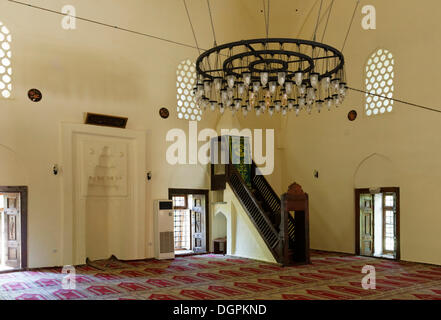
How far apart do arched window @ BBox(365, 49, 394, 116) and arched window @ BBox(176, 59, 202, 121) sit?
12.7 ft

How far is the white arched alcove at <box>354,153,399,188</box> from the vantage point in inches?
369

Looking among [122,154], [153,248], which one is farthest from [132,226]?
[122,154]

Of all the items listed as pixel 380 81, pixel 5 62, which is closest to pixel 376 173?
pixel 380 81

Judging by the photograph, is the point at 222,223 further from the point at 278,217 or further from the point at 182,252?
the point at 278,217

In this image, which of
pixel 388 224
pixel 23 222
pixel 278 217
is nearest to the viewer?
pixel 23 222

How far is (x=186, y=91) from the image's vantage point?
34.6 ft

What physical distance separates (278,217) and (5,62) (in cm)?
621

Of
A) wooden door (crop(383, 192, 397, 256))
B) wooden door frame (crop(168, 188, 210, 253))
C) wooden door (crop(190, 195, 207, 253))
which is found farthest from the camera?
wooden door (crop(190, 195, 207, 253))

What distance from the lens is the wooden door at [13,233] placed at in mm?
8102

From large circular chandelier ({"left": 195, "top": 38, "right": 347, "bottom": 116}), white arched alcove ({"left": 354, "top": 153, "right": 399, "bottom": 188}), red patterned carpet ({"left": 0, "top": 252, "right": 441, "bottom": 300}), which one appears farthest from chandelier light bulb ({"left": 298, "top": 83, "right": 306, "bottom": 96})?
white arched alcove ({"left": 354, "top": 153, "right": 399, "bottom": 188})

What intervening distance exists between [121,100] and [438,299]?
685cm

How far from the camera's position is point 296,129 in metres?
11.6

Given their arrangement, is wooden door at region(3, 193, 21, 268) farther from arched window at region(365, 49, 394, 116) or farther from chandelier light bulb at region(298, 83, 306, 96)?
arched window at region(365, 49, 394, 116)

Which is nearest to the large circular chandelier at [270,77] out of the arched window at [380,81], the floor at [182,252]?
the arched window at [380,81]
